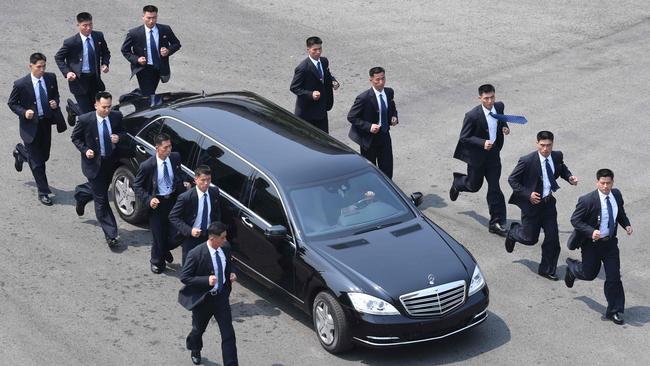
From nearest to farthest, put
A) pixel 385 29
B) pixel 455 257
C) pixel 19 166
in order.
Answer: pixel 455 257, pixel 19 166, pixel 385 29

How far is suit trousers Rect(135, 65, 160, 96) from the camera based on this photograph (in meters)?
18.8

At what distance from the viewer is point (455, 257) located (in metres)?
14.0

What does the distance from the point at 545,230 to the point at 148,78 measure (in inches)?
262

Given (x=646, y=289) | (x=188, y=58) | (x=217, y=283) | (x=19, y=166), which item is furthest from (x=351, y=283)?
(x=188, y=58)

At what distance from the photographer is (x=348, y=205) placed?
→ 47.6 feet

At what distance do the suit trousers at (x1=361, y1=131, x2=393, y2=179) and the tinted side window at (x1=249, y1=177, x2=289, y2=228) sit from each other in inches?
127

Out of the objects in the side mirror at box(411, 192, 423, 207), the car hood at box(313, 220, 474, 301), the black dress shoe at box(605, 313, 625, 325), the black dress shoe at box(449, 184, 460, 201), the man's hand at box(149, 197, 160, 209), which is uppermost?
the side mirror at box(411, 192, 423, 207)

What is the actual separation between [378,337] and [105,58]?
7250mm

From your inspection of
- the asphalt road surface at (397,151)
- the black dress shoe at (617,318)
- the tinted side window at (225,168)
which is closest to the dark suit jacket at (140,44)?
the asphalt road surface at (397,151)

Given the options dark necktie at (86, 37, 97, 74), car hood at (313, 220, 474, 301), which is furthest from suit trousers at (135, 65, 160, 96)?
car hood at (313, 220, 474, 301)

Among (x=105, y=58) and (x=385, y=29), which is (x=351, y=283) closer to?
(x=105, y=58)

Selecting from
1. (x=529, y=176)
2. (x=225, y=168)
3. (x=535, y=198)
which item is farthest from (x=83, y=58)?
(x=535, y=198)

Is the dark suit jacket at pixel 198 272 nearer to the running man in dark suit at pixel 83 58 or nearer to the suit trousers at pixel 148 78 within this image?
the running man in dark suit at pixel 83 58

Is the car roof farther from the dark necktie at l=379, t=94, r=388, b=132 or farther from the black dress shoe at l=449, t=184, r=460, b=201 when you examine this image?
the black dress shoe at l=449, t=184, r=460, b=201
